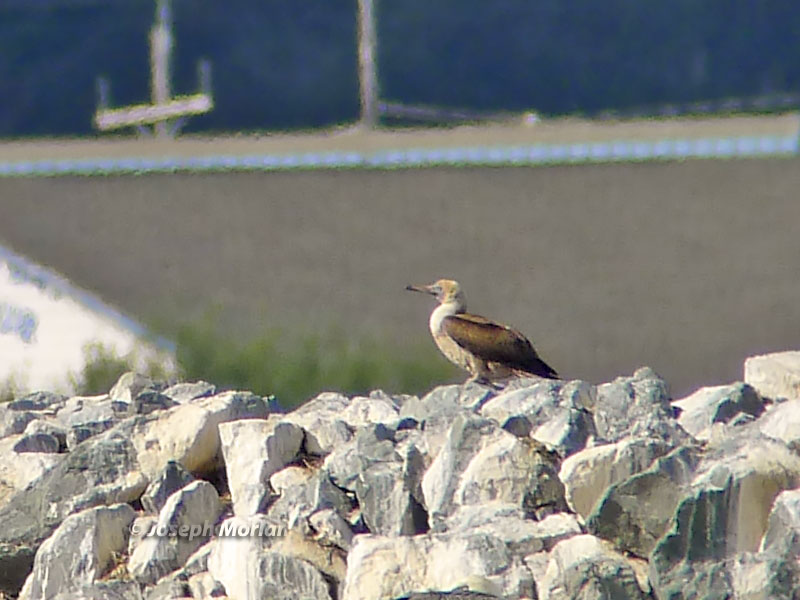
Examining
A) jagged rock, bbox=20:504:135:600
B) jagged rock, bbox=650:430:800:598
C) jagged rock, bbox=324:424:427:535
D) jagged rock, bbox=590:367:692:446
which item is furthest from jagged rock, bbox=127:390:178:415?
jagged rock, bbox=650:430:800:598

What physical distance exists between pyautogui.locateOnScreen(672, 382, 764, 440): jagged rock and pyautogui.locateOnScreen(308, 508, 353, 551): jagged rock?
156 cm

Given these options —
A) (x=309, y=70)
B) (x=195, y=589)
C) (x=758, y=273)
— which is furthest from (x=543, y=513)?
(x=309, y=70)

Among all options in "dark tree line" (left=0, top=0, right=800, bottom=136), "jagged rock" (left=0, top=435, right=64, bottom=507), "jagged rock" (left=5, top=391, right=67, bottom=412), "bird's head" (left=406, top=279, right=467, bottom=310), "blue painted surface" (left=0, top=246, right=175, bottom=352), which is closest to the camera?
"jagged rock" (left=0, top=435, right=64, bottom=507)

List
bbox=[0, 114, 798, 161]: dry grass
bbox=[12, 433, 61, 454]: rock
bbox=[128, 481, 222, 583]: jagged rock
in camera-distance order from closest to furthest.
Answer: bbox=[128, 481, 222, 583]: jagged rock → bbox=[12, 433, 61, 454]: rock → bbox=[0, 114, 798, 161]: dry grass

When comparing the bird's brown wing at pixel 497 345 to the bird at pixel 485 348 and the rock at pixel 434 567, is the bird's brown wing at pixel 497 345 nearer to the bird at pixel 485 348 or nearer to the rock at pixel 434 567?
the bird at pixel 485 348

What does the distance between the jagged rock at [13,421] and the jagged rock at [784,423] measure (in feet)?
11.3

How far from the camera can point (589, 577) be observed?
551 centimetres

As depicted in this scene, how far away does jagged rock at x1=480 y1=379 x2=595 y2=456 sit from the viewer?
6.62 meters

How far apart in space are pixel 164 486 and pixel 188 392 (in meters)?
1.72

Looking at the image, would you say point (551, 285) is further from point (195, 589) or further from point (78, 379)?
point (195, 589)

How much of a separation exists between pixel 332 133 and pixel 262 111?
369 centimetres

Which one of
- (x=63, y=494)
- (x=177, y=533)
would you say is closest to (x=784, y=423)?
(x=177, y=533)

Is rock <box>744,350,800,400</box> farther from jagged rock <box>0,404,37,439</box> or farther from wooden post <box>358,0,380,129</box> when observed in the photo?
wooden post <box>358,0,380,129</box>

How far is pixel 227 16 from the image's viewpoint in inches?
763
